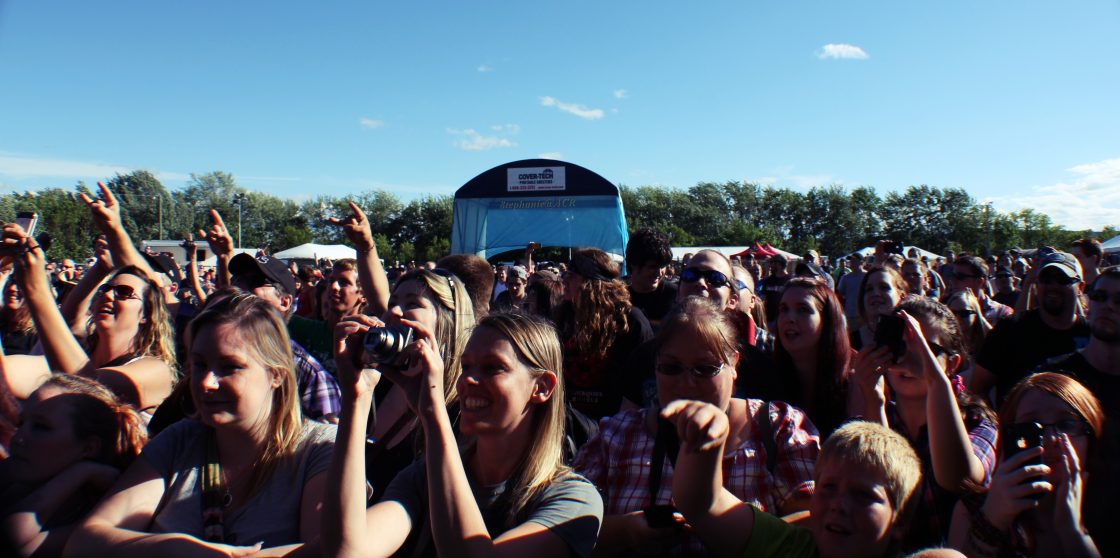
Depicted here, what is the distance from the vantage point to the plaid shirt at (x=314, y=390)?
2.97 metres

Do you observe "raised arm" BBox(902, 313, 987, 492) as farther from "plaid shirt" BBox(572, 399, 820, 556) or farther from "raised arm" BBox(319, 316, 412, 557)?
"raised arm" BBox(319, 316, 412, 557)

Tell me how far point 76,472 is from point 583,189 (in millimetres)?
13815

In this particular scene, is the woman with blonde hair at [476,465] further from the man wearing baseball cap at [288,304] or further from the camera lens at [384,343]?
the man wearing baseball cap at [288,304]

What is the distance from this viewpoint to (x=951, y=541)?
213 cm

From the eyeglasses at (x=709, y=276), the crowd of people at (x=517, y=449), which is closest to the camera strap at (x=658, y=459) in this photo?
the crowd of people at (x=517, y=449)

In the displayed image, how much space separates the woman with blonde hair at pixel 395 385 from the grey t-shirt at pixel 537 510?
391mm

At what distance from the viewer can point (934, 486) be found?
2387 millimetres

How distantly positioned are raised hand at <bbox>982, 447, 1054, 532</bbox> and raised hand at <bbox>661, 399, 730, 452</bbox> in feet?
3.22

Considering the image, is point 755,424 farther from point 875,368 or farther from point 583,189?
point 583,189

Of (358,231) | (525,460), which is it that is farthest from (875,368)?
(358,231)

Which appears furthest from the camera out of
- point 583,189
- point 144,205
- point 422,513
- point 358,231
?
point 144,205

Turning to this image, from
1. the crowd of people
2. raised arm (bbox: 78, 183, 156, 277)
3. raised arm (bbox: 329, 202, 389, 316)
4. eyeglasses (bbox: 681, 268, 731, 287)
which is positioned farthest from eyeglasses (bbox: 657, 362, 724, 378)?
raised arm (bbox: 78, 183, 156, 277)

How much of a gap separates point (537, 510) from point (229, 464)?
3.65ft

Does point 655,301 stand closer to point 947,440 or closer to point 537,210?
point 947,440
